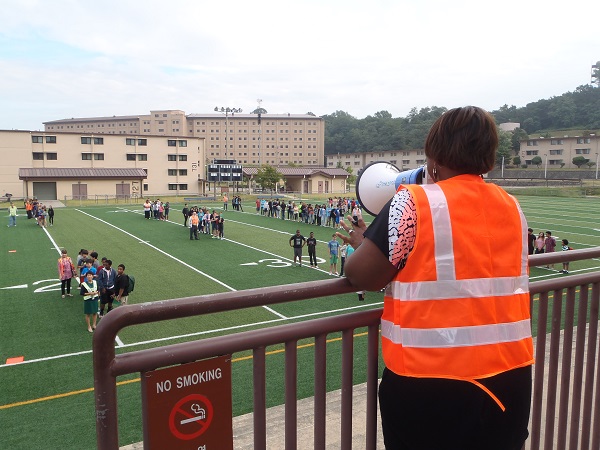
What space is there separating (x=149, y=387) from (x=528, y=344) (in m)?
1.42

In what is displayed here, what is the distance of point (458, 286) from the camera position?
5.75 ft

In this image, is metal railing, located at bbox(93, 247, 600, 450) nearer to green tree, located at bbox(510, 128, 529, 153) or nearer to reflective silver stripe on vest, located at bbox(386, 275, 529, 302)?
reflective silver stripe on vest, located at bbox(386, 275, 529, 302)

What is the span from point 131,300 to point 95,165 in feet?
177

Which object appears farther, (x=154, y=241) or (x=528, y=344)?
(x=154, y=241)

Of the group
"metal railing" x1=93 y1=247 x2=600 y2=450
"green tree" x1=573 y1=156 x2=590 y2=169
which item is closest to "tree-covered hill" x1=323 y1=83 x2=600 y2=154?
"green tree" x1=573 y1=156 x2=590 y2=169

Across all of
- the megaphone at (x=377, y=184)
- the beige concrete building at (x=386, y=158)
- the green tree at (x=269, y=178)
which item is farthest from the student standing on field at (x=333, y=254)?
the beige concrete building at (x=386, y=158)

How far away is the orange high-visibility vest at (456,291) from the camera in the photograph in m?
1.75

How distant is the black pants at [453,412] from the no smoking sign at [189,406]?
617mm

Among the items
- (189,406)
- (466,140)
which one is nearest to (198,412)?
(189,406)

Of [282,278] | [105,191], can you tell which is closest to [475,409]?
[282,278]

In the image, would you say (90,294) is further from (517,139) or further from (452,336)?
(517,139)

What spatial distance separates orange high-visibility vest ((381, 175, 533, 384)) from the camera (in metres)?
1.75

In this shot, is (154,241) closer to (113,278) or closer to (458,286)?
(113,278)

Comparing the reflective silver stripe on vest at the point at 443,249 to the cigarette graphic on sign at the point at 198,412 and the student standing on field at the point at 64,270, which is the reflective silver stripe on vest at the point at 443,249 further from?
the student standing on field at the point at 64,270
